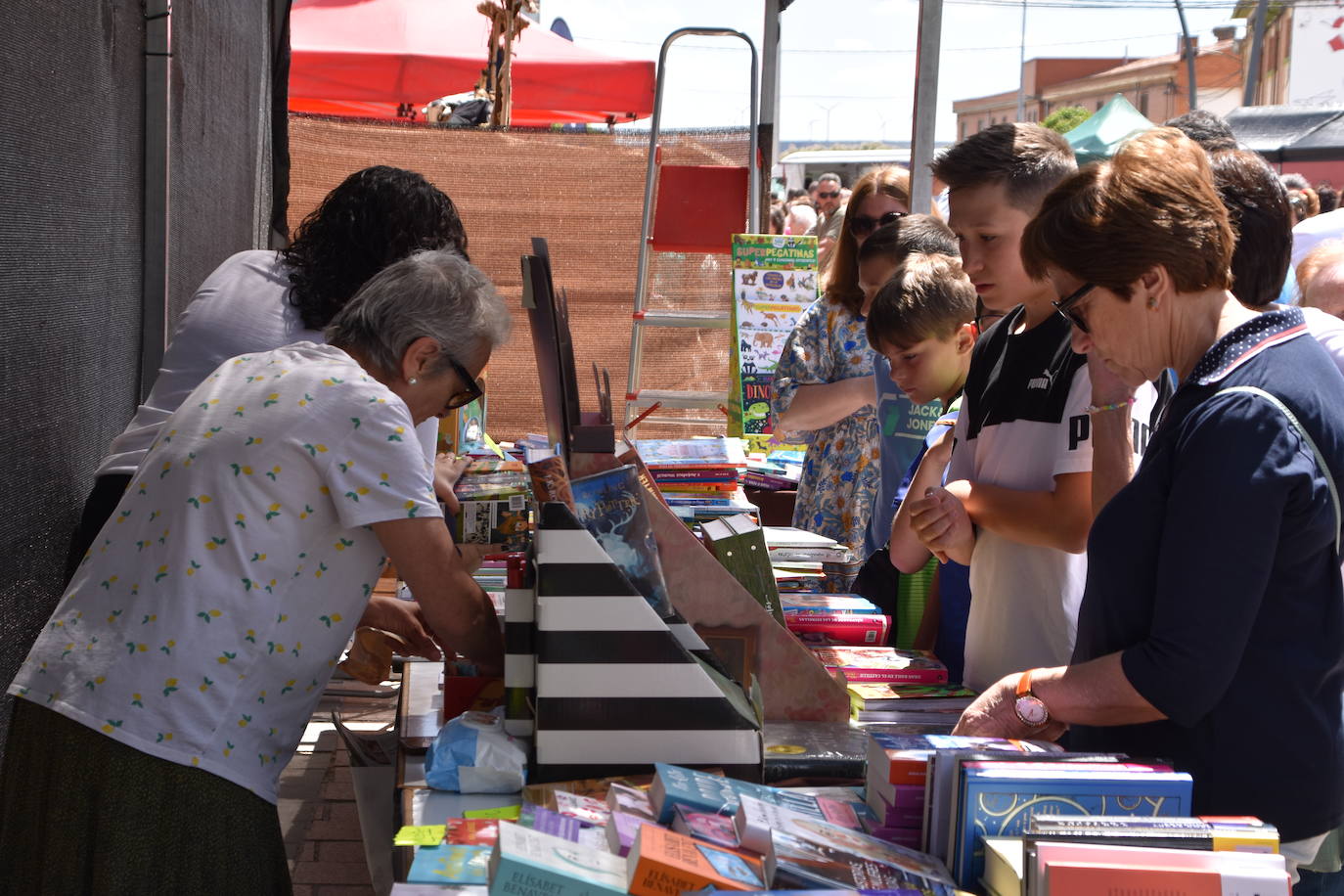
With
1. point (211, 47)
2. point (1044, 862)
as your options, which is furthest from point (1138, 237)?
point (211, 47)

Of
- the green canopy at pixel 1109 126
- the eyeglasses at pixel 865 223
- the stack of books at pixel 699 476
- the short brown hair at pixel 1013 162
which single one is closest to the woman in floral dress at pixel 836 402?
the eyeglasses at pixel 865 223

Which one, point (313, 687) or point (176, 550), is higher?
point (176, 550)

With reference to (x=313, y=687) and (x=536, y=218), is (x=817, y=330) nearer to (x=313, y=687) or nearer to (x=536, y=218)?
(x=313, y=687)

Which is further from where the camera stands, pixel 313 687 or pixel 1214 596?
pixel 313 687

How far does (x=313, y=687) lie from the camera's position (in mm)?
1774

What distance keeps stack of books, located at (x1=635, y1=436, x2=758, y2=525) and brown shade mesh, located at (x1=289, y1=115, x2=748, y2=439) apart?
3.85 meters

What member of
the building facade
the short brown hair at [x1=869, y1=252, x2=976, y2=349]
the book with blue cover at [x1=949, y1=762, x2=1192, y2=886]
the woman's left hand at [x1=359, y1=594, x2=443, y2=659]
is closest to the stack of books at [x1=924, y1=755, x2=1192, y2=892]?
the book with blue cover at [x1=949, y1=762, x2=1192, y2=886]

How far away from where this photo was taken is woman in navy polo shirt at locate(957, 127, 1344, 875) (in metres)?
1.33

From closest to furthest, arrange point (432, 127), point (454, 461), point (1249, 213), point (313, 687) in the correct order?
point (1249, 213), point (313, 687), point (454, 461), point (432, 127)

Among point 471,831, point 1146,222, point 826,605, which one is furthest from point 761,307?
point 471,831

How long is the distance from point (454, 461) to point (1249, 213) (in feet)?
5.42

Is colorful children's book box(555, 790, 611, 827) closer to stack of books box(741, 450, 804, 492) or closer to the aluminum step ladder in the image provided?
stack of books box(741, 450, 804, 492)

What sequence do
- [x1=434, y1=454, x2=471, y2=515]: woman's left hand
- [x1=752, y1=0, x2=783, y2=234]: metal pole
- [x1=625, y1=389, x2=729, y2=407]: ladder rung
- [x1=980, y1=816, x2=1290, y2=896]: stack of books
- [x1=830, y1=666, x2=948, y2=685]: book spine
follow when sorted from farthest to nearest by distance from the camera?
[x1=625, y1=389, x2=729, y2=407]: ladder rung < [x1=752, y1=0, x2=783, y2=234]: metal pole < [x1=434, y1=454, x2=471, y2=515]: woman's left hand < [x1=830, y1=666, x2=948, y2=685]: book spine < [x1=980, y1=816, x2=1290, y2=896]: stack of books

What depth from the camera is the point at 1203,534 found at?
4.34 ft
